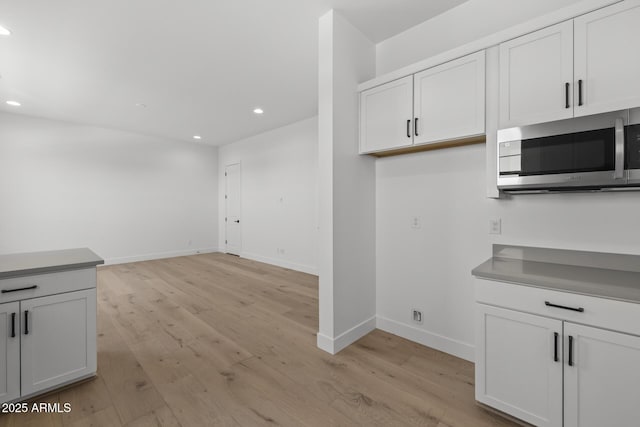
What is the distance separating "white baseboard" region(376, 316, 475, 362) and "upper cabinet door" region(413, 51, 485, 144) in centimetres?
169

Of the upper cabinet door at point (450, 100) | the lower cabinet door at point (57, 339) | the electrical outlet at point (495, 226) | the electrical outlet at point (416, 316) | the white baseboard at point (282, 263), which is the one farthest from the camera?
the white baseboard at point (282, 263)

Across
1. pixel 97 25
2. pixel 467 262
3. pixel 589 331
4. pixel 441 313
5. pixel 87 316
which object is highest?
pixel 97 25

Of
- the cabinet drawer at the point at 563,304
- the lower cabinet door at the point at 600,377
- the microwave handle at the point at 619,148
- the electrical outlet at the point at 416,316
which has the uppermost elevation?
the microwave handle at the point at 619,148

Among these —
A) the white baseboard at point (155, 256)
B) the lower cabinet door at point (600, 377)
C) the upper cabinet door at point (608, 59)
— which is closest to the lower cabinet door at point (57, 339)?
the lower cabinet door at point (600, 377)

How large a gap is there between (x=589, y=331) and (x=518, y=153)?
1.04m

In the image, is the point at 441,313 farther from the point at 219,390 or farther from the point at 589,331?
the point at 219,390

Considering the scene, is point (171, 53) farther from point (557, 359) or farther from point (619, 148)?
point (557, 359)

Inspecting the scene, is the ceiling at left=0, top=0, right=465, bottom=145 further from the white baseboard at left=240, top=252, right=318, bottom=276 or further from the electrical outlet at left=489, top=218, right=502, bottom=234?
the white baseboard at left=240, top=252, right=318, bottom=276

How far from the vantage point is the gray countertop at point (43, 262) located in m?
1.71

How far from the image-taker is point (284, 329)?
2861 millimetres

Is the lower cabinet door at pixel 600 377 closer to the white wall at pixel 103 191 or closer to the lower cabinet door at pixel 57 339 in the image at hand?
the lower cabinet door at pixel 57 339

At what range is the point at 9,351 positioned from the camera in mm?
1677

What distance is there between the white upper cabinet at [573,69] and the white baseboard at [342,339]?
2.04 meters

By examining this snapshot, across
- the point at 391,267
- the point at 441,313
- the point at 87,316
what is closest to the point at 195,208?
the point at 87,316
